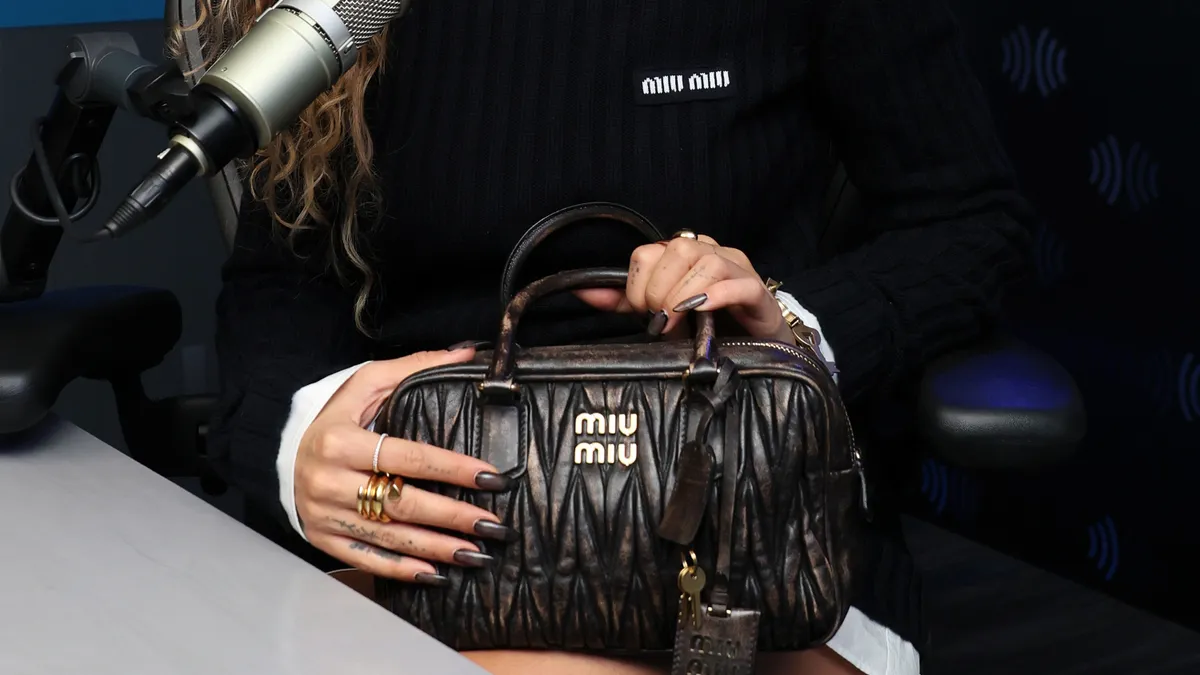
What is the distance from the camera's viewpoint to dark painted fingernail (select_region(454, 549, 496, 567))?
793 millimetres

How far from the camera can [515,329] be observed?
0.81 metres

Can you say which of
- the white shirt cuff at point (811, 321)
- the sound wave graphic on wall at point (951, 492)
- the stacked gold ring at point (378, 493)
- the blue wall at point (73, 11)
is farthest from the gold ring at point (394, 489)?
the sound wave graphic on wall at point (951, 492)

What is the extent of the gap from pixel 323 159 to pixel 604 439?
41 cm

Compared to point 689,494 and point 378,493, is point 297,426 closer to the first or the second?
point 378,493

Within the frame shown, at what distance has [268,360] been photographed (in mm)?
1025

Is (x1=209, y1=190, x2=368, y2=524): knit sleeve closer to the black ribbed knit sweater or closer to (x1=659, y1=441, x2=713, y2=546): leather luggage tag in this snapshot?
the black ribbed knit sweater

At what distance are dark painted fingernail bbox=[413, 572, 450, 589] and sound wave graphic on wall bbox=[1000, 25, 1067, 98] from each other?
1310 mm

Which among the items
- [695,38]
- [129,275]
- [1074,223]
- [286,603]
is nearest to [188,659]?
[286,603]

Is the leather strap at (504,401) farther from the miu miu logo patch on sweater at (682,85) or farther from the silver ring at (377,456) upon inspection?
the miu miu logo patch on sweater at (682,85)

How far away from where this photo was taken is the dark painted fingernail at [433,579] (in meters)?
0.80

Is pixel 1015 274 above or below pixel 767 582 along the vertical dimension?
above

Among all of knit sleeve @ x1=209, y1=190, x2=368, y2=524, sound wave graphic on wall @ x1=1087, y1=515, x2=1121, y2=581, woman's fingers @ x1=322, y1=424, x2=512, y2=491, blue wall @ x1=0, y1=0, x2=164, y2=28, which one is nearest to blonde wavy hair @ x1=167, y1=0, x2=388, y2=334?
knit sleeve @ x1=209, y1=190, x2=368, y2=524

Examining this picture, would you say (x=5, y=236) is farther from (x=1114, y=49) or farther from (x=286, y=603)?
(x=1114, y=49)

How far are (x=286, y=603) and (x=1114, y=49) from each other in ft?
4.70
